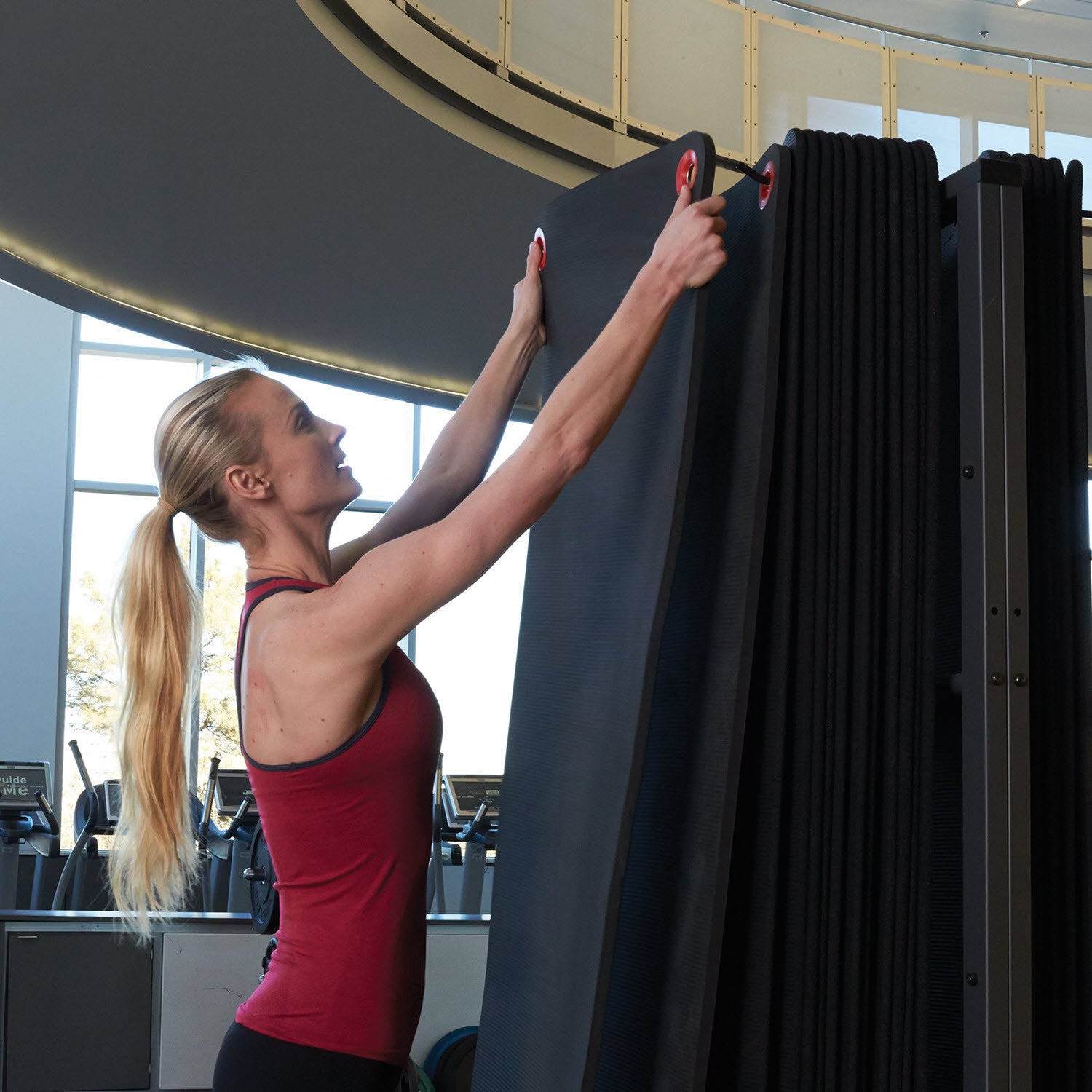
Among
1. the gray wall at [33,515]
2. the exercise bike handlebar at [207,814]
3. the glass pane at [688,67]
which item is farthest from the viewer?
the gray wall at [33,515]

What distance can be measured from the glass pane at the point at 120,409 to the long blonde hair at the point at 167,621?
24.2 ft

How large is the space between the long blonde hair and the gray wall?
733 centimetres

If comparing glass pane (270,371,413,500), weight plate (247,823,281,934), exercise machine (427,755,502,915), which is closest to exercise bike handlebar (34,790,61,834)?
exercise machine (427,755,502,915)

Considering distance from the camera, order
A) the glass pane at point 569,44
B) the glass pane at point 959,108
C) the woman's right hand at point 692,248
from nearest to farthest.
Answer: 1. the woman's right hand at point 692,248
2. the glass pane at point 569,44
3. the glass pane at point 959,108

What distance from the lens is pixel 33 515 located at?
8438 mm

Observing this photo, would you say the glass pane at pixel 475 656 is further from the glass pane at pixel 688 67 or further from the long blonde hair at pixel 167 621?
the long blonde hair at pixel 167 621

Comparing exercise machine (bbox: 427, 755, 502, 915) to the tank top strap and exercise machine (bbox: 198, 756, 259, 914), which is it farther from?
the tank top strap

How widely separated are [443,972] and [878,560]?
10.2 feet

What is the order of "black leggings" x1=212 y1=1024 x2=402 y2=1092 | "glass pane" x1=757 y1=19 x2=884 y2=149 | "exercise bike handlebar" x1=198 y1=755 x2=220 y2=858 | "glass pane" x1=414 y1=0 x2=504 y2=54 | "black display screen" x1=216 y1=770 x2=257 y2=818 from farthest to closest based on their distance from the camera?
"black display screen" x1=216 y1=770 x2=257 y2=818, "exercise bike handlebar" x1=198 y1=755 x2=220 y2=858, "glass pane" x1=757 y1=19 x2=884 y2=149, "glass pane" x1=414 y1=0 x2=504 y2=54, "black leggings" x1=212 y1=1024 x2=402 y2=1092

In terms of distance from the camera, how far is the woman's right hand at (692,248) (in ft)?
3.81

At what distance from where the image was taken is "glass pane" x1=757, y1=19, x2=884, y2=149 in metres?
5.33

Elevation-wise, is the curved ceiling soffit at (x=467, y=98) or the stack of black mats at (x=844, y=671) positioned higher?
the curved ceiling soffit at (x=467, y=98)

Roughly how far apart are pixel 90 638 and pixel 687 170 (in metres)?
8.17

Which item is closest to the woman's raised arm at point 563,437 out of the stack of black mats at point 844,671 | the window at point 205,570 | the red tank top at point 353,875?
the stack of black mats at point 844,671
